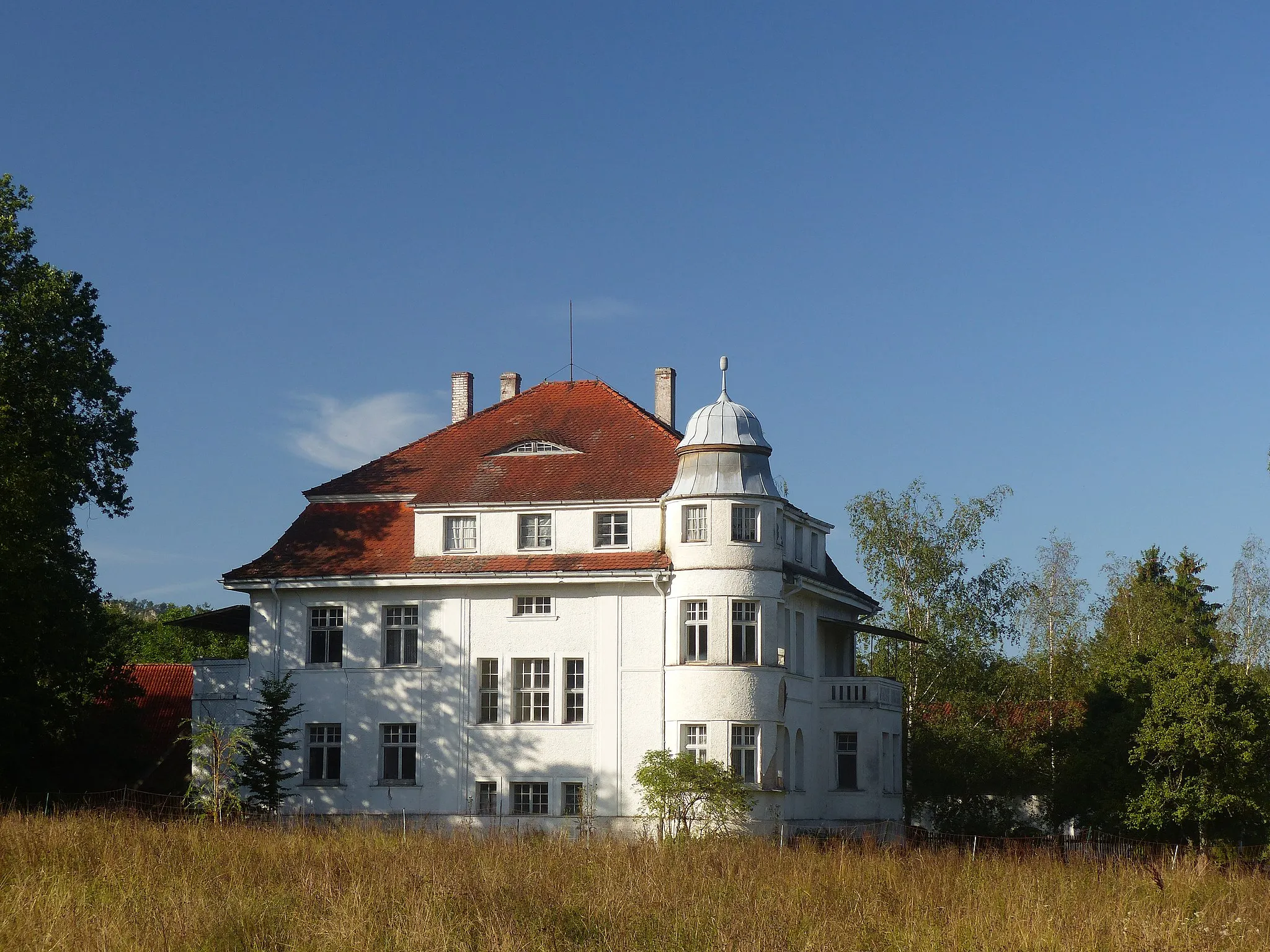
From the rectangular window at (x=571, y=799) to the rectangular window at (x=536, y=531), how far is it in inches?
244

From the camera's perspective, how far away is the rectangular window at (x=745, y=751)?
37.7 metres

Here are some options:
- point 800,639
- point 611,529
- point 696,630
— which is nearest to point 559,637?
point 611,529

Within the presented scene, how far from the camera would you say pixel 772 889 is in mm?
18672

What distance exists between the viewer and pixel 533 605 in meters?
40.4

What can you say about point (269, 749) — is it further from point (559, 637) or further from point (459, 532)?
point (559, 637)

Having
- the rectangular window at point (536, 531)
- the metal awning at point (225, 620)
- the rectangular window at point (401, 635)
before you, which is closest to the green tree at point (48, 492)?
the metal awning at point (225, 620)

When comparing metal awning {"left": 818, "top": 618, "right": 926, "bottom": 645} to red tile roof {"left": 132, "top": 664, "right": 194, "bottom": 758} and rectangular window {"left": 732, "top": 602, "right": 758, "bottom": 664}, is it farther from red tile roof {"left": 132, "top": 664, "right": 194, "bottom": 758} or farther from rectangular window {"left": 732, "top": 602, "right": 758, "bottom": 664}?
red tile roof {"left": 132, "top": 664, "right": 194, "bottom": 758}

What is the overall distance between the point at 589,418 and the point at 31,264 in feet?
49.9

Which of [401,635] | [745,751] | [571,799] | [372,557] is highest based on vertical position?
[372,557]

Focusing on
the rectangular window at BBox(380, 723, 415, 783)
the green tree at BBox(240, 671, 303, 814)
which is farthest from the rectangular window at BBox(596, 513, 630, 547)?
the green tree at BBox(240, 671, 303, 814)

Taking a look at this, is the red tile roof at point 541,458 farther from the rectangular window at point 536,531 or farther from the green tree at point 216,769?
the green tree at point 216,769

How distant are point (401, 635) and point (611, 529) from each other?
624 centimetres

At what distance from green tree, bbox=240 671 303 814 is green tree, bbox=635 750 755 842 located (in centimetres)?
890

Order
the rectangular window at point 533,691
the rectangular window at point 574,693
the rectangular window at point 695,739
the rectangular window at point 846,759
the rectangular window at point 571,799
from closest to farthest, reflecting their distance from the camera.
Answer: the rectangular window at point 695,739
the rectangular window at point 571,799
the rectangular window at point 574,693
the rectangular window at point 533,691
the rectangular window at point 846,759
